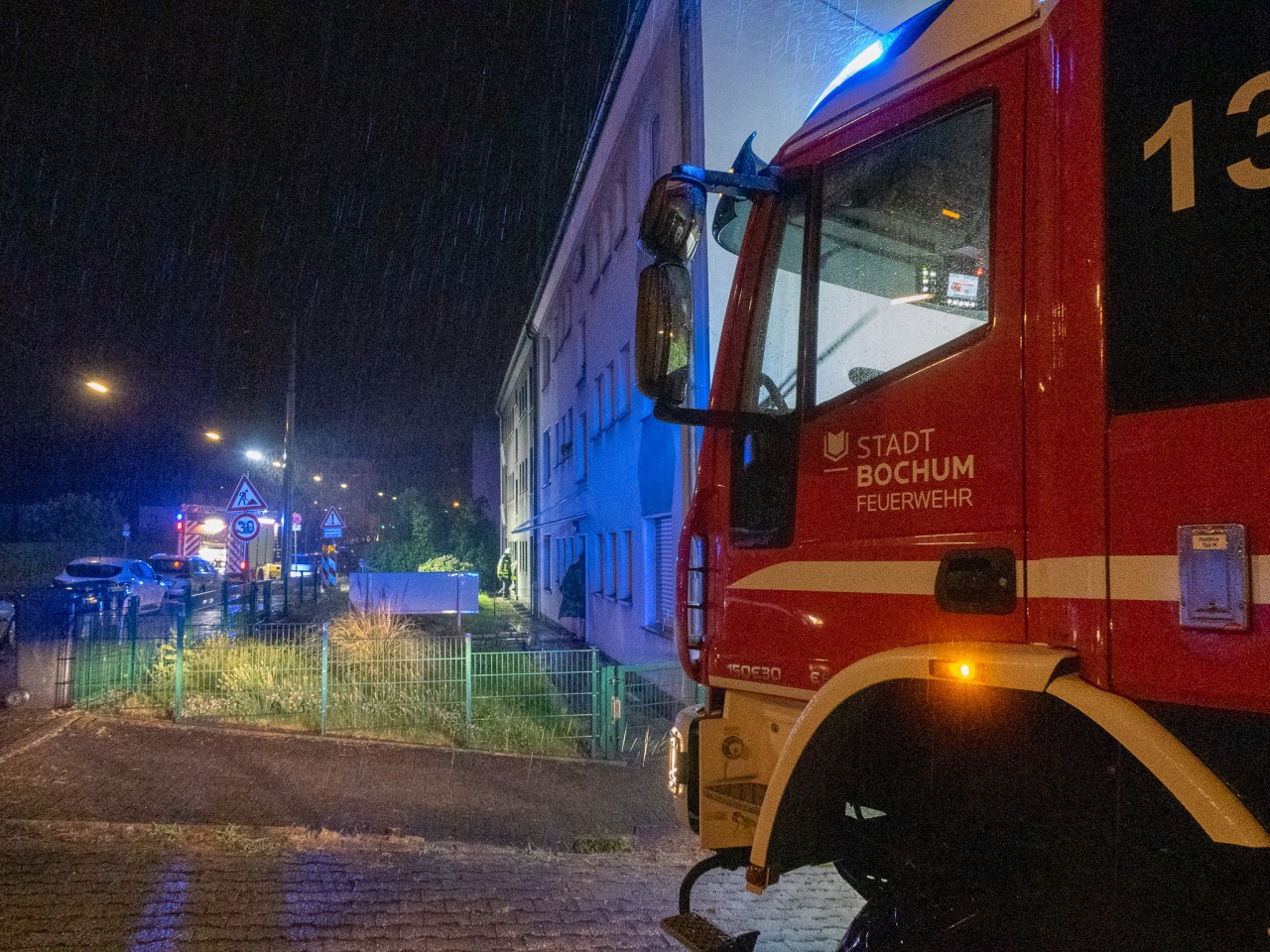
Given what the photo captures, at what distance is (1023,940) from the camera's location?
7.17 ft

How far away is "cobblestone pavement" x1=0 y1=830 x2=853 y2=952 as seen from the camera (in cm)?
409

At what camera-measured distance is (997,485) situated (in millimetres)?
2248

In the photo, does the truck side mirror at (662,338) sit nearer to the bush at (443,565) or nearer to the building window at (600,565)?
the building window at (600,565)

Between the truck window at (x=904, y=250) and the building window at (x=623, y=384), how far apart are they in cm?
1028

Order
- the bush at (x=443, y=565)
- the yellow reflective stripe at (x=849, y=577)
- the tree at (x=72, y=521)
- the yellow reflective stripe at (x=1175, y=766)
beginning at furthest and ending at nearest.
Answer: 1. the tree at (x=72, y=521)
2. the bush at (x=443, y=565)
3. the yellow reflective stripe at (x=849, y=577)
4. the yellow reflective stripe at (x=1175, y=766)

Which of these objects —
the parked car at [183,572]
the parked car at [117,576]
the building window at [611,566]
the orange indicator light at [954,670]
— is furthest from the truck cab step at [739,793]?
the parked car at [183,572]

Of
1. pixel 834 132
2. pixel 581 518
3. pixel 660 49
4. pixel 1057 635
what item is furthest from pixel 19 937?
pixel 581 518

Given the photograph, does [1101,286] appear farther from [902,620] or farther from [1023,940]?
[1023,940]

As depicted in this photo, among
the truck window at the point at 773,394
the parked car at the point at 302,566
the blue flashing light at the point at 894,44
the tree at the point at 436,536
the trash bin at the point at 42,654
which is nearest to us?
the blue flashing light at the point at 894,44

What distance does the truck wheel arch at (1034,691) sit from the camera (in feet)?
5.44

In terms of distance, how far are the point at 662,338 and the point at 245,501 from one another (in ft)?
43.6

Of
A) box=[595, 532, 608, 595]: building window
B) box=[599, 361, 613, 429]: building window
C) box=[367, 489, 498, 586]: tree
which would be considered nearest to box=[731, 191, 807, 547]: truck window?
box=[599, 361, 613, 429]: building window

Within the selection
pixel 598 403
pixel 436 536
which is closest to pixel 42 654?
pixel 598 403

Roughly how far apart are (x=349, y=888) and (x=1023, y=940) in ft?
12.0
